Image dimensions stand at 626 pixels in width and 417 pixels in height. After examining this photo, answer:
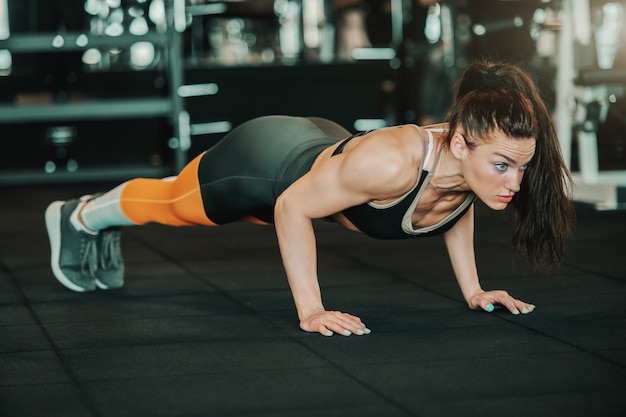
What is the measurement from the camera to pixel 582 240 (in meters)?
3.86

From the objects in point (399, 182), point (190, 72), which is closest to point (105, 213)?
point (399, 182)

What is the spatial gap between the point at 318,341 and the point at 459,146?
542 mm

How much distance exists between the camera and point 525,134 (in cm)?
213

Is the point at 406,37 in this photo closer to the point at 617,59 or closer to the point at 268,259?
the point at 617,59

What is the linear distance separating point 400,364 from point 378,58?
19.7ft

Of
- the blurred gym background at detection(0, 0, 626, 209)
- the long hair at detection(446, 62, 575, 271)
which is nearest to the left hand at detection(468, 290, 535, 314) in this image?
the long hair at detection(446, 62, 575, 271)

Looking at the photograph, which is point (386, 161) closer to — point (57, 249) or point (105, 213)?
point (105, 213)

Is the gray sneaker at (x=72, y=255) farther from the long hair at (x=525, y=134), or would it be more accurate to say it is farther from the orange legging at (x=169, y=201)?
the long hair at (x=525, y=134)

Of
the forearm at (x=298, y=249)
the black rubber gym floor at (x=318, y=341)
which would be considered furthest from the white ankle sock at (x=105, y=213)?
the forearm at (x=298, y=249)

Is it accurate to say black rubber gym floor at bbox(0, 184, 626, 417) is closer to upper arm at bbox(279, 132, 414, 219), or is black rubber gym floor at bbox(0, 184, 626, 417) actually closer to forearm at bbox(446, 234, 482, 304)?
forearm at bbox(446, 234, 482, 304)

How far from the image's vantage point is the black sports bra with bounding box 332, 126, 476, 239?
89.4 inches

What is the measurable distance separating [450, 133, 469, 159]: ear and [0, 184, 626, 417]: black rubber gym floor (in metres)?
0.42

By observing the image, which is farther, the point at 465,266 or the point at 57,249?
the point at 57,249

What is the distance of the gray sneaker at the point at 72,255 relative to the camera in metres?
3.00
